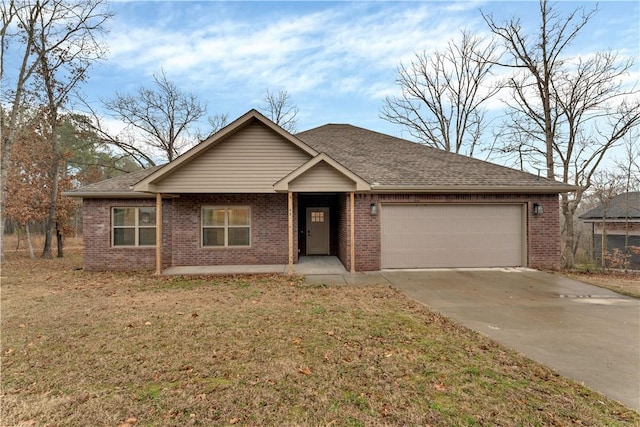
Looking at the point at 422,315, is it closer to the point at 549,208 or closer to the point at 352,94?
the point at 549,208

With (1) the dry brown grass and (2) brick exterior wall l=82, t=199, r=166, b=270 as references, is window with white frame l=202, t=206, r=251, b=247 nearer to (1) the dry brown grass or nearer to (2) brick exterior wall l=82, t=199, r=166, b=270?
(2) brick exterior wall l=82, t=199, r=166, b=270

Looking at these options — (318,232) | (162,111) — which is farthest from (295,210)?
(162,111)

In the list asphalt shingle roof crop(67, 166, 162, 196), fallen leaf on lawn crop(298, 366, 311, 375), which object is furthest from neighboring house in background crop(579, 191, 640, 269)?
asphalt shingle roof crop(67, 166, 162, 196)

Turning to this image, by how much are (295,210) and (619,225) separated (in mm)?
19244

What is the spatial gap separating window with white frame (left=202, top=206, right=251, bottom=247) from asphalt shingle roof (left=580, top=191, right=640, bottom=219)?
1866cm

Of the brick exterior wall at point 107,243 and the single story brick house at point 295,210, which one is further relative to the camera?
the brick exterior wall at point 107,243

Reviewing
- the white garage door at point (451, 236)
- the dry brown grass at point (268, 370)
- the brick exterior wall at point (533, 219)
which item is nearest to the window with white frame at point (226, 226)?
the brick exterior wall at point (533, 219)

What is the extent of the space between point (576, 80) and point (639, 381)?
1600cm

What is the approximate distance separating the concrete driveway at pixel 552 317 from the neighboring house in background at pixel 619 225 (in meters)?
11.6

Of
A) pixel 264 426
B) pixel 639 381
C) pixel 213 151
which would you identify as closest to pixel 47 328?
pixel 264 426

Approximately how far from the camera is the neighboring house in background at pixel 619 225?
1556 cm

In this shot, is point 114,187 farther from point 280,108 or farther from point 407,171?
point 280,108

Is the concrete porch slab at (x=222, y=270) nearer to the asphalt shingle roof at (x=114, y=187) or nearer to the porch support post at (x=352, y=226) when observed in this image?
the porch support post at (x=352, y=226)

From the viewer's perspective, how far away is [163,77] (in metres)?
20.7
